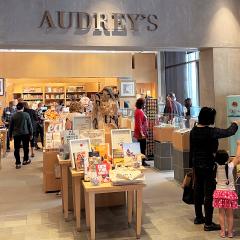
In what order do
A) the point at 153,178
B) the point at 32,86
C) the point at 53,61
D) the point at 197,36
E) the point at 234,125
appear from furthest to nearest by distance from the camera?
1. the point at 32,86
2. the point at 53,61
3. the point at 153,178
4. the point at 197,36
5. the point at 234,125

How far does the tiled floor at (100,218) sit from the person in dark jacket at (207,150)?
0.34 meters

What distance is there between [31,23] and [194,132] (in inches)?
111

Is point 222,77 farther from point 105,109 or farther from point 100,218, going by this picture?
point 100,218

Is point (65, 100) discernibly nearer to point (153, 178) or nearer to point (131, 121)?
point (131, 121)

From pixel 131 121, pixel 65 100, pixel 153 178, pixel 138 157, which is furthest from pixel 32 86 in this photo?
pixel 138 157

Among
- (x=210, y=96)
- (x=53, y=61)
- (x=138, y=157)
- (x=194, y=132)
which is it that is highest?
(x=53, y=61)

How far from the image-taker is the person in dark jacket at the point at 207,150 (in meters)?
4.04

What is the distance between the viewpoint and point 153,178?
6977 mm

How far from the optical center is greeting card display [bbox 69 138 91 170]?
4.16 metres

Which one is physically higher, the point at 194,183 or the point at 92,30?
the point at 92,30

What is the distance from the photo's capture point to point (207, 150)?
406cm

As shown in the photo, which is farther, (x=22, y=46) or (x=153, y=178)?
(x=153, y=178)

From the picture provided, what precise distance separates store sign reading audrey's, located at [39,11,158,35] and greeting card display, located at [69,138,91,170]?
1981 millimetres

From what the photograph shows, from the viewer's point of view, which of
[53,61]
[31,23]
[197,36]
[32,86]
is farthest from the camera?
[32,86]
